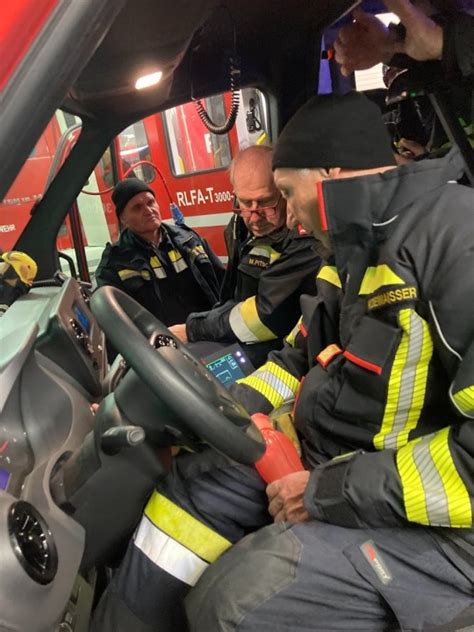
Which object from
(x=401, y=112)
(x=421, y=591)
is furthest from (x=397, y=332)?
(x=401, y=112)

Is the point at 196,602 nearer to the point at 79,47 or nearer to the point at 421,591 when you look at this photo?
the point at 421,591

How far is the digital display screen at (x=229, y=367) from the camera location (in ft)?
7.47

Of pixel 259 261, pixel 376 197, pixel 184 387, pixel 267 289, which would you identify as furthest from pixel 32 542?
pixel 259 261

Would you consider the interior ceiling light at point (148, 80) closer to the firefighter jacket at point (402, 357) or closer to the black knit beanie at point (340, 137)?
the black knit beanie at point (340, 137)

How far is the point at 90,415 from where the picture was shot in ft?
4.77

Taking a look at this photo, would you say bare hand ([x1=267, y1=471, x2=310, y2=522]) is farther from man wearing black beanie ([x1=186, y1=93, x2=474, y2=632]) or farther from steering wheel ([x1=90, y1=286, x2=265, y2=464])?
steering wheel ([x1=90, y1=286, x2=265, y2=464])

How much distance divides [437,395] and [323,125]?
26.7 inches

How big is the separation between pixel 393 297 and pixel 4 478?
2.73 ft

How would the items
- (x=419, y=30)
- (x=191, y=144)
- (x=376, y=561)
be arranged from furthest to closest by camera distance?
1. (x=191, y=144)
2. (x=419, y=30)
3. (x=376, y=561)

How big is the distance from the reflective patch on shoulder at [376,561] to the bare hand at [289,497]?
0.48 ft

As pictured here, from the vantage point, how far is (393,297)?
3.89 ft

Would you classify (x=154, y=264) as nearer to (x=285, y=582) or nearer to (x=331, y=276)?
(x=331, y=276)

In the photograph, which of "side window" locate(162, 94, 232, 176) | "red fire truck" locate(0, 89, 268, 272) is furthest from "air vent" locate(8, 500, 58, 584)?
"side window" locate(162, 94, 232, 176)

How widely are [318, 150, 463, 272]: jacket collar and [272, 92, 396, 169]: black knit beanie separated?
127 millimetres
